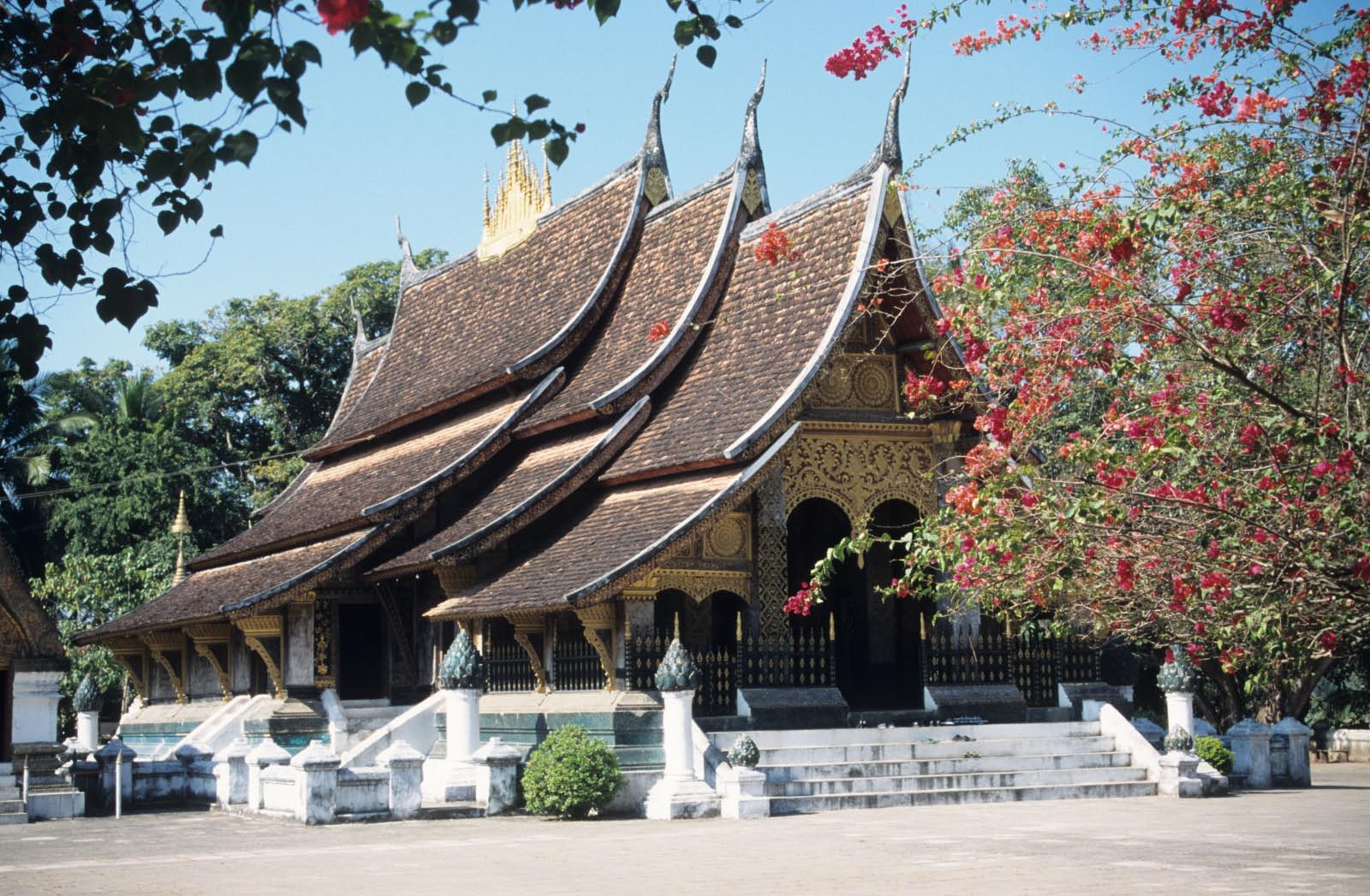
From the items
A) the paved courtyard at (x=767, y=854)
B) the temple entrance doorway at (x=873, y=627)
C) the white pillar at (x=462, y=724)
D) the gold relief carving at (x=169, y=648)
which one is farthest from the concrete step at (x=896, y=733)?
the gold relief carving at (x=169, y=648)

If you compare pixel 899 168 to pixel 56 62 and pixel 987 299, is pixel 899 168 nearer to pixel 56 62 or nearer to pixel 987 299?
pixel 987 299

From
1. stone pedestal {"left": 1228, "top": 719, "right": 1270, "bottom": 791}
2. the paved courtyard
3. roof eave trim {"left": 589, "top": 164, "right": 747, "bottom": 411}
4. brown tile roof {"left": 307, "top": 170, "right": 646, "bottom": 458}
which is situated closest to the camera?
the paved courtyard

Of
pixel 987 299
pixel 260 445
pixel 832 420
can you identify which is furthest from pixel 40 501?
pixel 987 299

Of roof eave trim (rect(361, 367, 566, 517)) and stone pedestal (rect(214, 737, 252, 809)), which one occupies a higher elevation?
roof eave trim (rect(361, 367, 566, 517))

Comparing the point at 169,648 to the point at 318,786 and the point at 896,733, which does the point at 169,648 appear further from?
the point at 896,733

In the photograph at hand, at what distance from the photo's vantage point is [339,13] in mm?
4805

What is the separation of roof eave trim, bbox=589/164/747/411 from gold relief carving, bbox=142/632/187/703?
30.9 feet

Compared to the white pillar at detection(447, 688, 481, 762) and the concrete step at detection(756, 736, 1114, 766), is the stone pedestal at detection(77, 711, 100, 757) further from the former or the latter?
the concrete step at detection(756, 736, 1114, 766)

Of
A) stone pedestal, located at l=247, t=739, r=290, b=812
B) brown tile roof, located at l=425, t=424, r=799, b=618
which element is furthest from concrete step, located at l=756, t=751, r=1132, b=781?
stone pedestal, located at l=247, t=739, r=290, b=812

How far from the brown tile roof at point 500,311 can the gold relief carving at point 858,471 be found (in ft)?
14.3

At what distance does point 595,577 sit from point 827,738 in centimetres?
270

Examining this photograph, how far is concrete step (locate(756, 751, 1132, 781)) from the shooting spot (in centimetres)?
1515

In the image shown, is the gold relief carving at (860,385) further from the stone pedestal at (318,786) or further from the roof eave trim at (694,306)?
the stone pedestal at (318,786)

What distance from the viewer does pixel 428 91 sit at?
18.5ft
